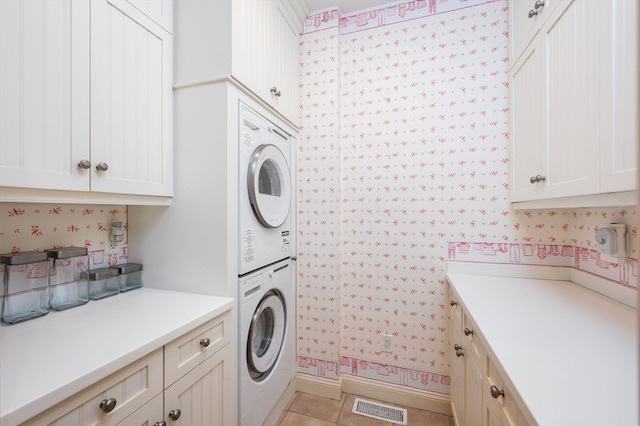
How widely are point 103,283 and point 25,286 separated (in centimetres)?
25

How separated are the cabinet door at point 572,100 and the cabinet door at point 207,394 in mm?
1511

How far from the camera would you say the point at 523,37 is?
1392 mm

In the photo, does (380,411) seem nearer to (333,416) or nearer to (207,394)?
(333,416)

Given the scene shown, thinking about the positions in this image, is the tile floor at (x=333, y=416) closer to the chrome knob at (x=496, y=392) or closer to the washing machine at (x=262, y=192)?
the washing machine at (x=262, y=192)

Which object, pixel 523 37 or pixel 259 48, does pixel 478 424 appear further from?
pixel 259 48

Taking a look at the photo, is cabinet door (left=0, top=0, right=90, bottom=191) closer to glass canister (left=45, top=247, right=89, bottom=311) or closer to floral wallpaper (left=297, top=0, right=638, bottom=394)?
glass canister (left=45, top=247, right=89, bottom=311)

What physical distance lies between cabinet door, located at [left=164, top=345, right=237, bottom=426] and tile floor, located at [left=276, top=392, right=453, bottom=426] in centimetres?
64

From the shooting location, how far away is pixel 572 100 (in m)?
0.98

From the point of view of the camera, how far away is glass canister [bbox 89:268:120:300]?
117cm

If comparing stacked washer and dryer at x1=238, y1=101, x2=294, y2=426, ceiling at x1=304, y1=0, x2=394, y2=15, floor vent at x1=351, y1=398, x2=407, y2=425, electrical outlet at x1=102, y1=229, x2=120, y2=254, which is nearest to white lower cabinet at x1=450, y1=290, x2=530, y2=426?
A: floor vent at x1=351, y1=398, x2=407, y2=425

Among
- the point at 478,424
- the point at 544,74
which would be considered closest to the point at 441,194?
the point at 544,74

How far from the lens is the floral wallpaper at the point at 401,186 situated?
165 cm

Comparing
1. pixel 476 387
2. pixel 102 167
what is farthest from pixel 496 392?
pixel 102 167

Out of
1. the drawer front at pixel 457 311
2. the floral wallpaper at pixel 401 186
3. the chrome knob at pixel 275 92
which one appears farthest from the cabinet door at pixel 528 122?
the chrome knob at pixel 275 92
